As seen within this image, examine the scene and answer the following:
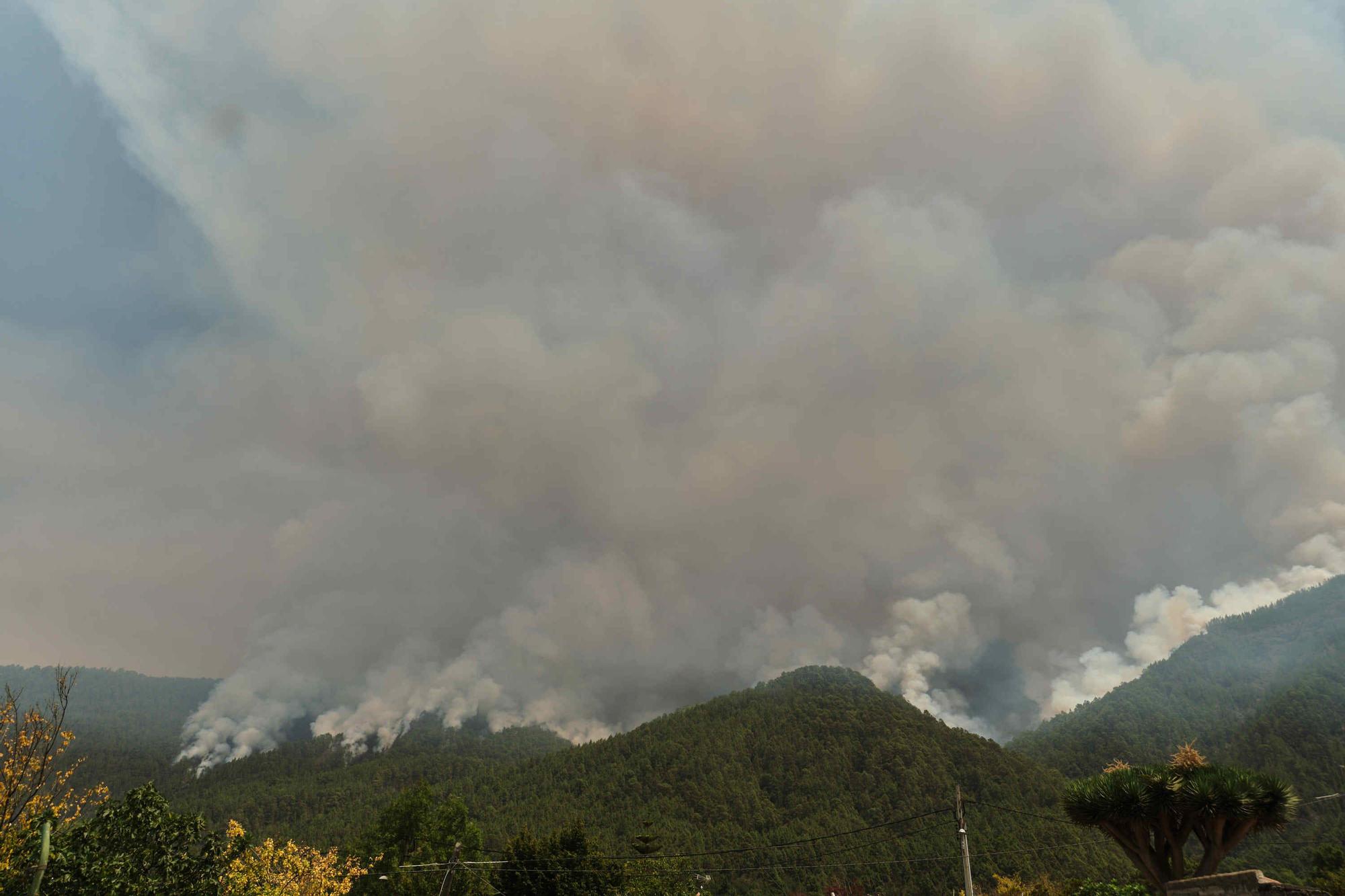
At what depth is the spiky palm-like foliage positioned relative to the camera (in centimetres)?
2742

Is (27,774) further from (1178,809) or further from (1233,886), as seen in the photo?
(1178,809)

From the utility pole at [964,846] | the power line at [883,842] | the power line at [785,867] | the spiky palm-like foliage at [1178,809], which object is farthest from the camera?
the power line at [883,842]

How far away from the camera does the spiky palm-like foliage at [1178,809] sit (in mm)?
27422

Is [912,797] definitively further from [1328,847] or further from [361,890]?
[361,890]

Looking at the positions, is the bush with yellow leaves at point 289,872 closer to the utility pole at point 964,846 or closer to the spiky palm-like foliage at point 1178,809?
the utility pole at point 964,846

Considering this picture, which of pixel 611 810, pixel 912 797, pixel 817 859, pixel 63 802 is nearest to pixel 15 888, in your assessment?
pixel 63 802

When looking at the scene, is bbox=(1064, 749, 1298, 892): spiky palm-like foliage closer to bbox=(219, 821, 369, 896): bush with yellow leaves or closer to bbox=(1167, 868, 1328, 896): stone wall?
bbox=(1167, 868, 1328, 896): stone wall

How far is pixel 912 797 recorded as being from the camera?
193m

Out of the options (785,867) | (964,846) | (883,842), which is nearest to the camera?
(964,846)

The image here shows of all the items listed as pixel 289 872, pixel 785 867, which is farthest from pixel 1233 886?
pixel 785 867

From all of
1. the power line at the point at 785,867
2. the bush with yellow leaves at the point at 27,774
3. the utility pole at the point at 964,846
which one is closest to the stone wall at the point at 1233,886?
the utility pole at the point at 964,846

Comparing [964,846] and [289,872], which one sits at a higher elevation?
[964,846]

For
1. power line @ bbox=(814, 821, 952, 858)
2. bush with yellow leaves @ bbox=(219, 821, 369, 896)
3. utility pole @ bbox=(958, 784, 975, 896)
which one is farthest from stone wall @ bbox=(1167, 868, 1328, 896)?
power line @ bbox=(814, 821, 952, 858)

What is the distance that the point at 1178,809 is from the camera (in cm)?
2830
